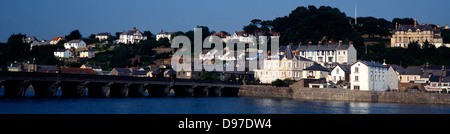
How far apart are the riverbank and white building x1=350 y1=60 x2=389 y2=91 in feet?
12.5

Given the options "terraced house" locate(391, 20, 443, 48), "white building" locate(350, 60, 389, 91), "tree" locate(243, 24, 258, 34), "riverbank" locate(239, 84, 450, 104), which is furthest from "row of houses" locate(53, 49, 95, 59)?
"white building" locate(350, 60, 389, 91)

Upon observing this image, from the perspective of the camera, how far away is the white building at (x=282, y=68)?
96.3 meters

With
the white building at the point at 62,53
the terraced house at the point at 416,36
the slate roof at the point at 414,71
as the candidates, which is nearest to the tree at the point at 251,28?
the terraced house at the point at 416,36

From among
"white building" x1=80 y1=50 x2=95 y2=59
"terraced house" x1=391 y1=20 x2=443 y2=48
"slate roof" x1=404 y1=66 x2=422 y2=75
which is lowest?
"slate roof" x1=404 y1=66 x2=422 y2=75

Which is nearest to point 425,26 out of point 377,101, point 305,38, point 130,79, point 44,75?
point 305,38

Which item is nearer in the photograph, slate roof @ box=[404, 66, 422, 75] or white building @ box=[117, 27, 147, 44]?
slate roof @ box=[404, 66, 422, 75]

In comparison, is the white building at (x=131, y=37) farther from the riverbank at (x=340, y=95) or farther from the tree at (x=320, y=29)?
the riverbank at (x=340, y=95)

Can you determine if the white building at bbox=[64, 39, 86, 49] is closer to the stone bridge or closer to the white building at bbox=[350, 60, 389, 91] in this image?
the stone bridge


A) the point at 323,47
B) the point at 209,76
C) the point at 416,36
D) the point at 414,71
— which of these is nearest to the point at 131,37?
the point at 209,76

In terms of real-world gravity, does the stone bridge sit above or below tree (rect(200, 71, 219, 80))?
below

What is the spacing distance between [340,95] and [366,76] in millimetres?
5228

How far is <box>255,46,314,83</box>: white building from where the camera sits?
9631cm

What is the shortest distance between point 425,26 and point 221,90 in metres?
64.8

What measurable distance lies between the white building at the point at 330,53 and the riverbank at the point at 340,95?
86.6 ft
